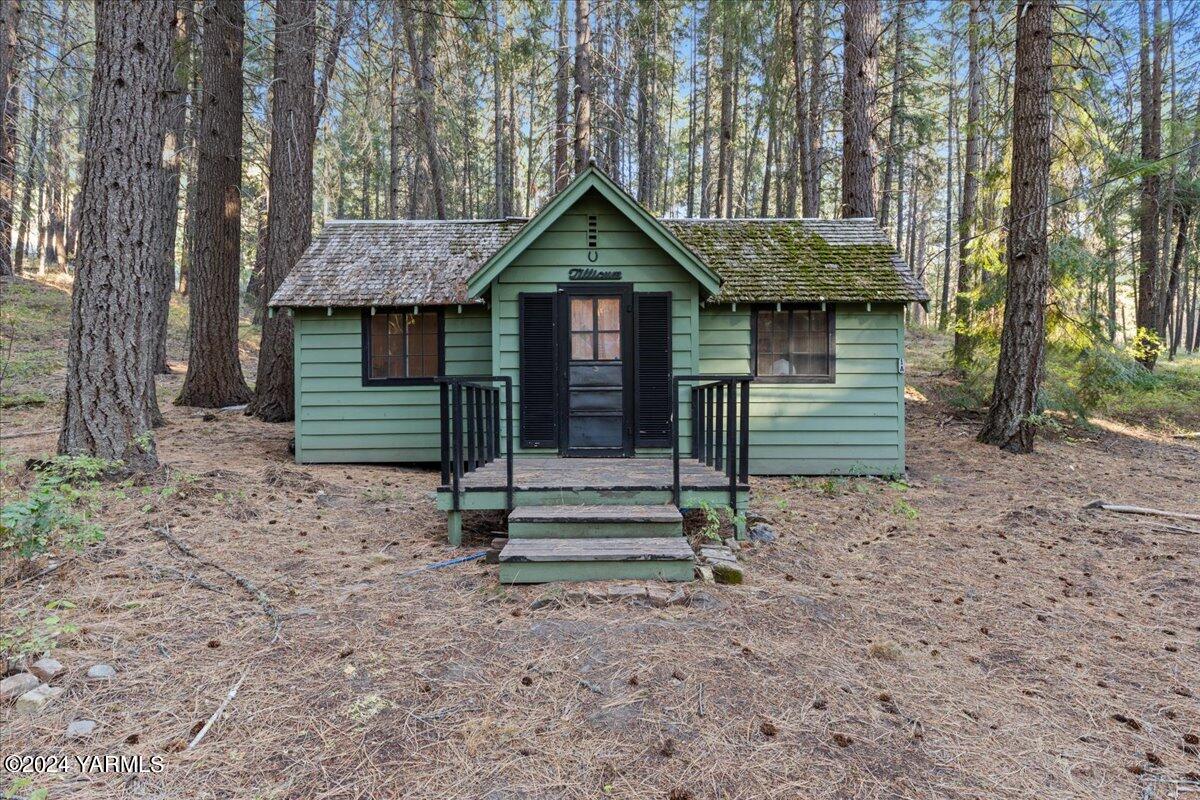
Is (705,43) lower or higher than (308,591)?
higher

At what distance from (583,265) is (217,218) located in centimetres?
Result: 695

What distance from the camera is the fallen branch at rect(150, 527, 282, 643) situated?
359cm

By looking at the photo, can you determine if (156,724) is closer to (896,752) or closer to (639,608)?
(639,608)

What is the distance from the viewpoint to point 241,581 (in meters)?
4.02

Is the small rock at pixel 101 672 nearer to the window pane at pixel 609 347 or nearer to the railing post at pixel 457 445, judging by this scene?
the railing post at pixel 457 445

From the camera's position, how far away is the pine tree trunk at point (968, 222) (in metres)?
11.6

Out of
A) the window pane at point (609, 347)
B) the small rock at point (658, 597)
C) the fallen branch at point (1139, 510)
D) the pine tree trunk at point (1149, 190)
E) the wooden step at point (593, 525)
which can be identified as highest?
the pine tree trunk at point (1149, 190)

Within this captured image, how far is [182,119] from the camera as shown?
12.7m

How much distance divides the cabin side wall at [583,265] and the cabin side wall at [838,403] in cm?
149

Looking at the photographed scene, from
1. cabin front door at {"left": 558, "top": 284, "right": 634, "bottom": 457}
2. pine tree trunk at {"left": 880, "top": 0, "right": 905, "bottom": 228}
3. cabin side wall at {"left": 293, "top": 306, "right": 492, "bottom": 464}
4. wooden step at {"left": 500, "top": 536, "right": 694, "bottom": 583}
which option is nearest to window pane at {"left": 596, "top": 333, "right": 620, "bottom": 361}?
cabin front door at {"left": 558, "top": 284, "right": 634, "bottom": 457}

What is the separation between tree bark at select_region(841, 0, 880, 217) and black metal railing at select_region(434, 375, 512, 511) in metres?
7.43

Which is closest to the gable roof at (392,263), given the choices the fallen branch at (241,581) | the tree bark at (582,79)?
the tree bark at (582,79)

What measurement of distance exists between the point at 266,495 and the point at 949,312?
12.4 m

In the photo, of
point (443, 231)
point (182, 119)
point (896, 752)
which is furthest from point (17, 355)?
point (896, 752)
